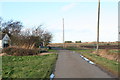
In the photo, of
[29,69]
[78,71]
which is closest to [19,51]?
[29,69]

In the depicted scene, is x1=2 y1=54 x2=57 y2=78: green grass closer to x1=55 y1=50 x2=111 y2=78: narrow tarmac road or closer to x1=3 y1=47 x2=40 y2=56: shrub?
x1=55 y1=50 x2=111 y2=78: narrow tarmac road

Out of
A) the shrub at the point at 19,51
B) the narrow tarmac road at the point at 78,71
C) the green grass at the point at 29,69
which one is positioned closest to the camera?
the narrow tarmac road at the point at 78,71

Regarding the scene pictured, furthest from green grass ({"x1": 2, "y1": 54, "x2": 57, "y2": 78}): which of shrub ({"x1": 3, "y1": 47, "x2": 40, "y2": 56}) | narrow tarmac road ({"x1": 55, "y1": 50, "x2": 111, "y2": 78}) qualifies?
shrub ({"x1": 3, "y1": 47, "x2": 40, "y2": 56})

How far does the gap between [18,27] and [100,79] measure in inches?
2854

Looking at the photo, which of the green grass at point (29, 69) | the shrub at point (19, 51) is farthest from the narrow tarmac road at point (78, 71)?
the shrub at point (19, 51)

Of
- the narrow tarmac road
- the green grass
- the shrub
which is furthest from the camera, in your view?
Answer: the shrub

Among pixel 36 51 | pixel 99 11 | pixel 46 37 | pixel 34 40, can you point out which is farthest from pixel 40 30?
pixel 99 11

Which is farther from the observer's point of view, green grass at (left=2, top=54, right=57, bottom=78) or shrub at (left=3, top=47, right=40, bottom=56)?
shrub at (left=3, top=47, right=40, bottom=56)

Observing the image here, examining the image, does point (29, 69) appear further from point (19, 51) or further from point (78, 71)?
point (19, 51)

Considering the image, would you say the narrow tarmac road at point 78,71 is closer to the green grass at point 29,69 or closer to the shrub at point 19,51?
the green grass at point 29,69

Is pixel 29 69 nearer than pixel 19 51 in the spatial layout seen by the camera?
Yes

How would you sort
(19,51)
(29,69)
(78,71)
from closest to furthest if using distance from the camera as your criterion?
(78,71) < (29,69) < (19,51)

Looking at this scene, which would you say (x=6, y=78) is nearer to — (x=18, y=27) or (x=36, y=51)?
(x=36, y=51)

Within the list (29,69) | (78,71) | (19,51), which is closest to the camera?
(78,71)
